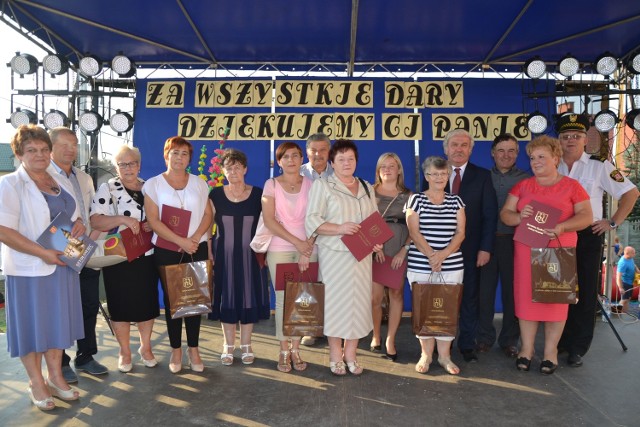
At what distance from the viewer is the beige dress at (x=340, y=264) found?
318 centimetres

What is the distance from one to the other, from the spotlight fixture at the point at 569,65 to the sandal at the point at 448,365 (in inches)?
137

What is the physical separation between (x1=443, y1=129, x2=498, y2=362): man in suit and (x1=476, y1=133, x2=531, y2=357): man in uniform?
202mm

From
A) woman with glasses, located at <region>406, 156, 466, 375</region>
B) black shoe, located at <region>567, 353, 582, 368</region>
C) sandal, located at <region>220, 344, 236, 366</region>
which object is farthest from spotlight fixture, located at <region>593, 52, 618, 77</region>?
sandal, located at <region>220, 344, 236, 366</region>

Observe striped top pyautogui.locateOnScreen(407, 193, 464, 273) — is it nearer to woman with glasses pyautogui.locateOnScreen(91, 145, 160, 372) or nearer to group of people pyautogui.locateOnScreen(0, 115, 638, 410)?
group of people pyautogui.locateOnScreen(0, 115, 638, 410)

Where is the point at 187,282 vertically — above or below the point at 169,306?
above

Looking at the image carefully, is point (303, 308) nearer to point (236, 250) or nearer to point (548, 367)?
point (236, 250)

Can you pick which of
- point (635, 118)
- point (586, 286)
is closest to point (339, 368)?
point (586, 286)

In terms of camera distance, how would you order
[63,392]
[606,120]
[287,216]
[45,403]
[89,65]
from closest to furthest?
[45,403] < [63,392] < [287,216] < [606,120] < [89,65]

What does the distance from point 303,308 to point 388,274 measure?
0.76 m

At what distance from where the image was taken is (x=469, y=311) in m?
3.71

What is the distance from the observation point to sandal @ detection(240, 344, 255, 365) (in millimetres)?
3561

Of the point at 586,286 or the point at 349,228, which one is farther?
the point at 586,286

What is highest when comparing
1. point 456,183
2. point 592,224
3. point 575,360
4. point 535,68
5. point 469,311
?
point 535,68

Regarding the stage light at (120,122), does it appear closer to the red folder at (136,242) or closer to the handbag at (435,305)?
the red folder at (136,242)
